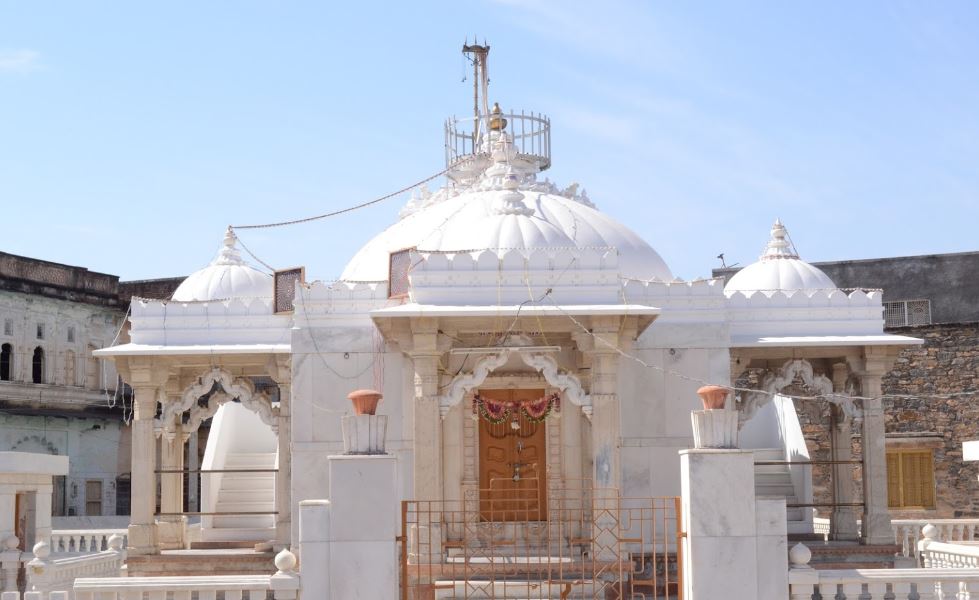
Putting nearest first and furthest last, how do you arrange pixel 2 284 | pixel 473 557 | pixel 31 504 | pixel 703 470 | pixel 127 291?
1. pixel 703 470
2. pixel 473 557
3. pixel 31 504
4. pixel 2 284
5. pixel 127 291

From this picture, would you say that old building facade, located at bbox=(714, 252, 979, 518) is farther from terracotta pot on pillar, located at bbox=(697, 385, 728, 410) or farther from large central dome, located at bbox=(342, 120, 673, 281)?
terracotta pot on pillar, located at bbox=(697, 385, 728, 410)

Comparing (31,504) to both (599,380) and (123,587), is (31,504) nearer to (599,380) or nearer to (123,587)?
(123,587)

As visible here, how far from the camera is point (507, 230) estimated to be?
1898 cm

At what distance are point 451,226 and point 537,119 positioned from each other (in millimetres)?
8541

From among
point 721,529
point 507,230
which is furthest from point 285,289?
point 721,529

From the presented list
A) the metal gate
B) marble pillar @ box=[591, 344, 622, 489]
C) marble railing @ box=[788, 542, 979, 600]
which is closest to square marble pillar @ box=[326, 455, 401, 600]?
the metal gate

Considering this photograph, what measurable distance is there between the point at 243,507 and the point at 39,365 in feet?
47.2

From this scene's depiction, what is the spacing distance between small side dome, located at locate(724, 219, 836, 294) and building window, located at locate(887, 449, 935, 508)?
9.64 meters

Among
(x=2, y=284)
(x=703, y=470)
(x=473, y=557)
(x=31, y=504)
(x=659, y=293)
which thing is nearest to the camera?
(x=703, y=470)

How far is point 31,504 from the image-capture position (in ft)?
60.1

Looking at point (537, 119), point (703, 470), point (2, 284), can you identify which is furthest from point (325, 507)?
point (2, 284)

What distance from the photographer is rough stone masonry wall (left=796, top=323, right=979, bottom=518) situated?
99.8ft

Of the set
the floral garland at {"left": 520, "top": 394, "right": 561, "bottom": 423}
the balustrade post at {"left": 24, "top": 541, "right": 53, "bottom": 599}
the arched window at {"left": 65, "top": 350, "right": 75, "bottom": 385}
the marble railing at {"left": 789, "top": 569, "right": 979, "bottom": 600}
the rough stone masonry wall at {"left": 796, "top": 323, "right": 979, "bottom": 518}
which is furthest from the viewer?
the arched window at {"left": 65, "top": 350, "right": 75, "bottom": 385}

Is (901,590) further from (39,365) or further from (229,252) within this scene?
(39,365)
